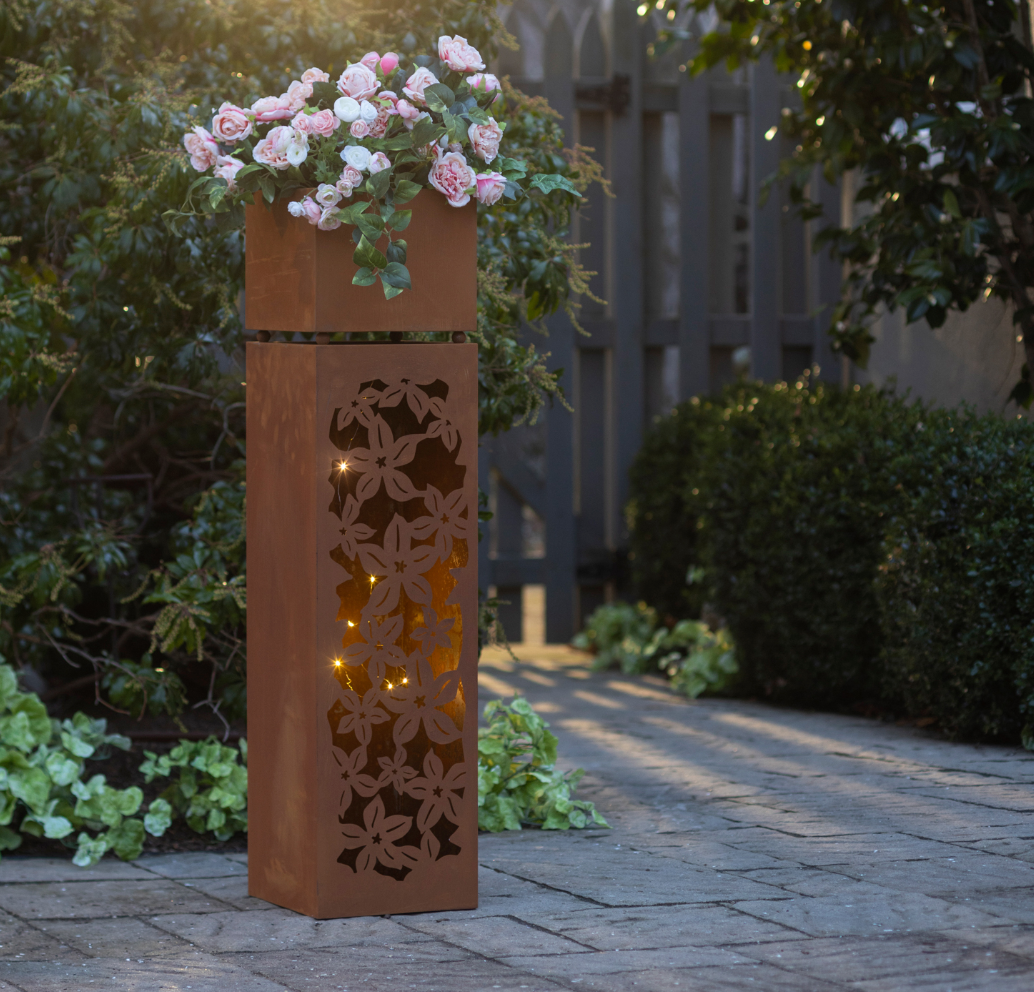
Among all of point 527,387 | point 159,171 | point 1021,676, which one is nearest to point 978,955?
point 1021,676

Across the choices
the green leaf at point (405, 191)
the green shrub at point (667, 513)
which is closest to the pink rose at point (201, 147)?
the green leaf at point (405, 191)

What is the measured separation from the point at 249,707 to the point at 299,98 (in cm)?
157

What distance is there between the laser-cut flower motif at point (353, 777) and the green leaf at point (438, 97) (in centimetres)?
156

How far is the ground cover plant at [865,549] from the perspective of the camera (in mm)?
5020

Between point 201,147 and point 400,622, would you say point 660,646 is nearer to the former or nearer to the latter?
point 400,622

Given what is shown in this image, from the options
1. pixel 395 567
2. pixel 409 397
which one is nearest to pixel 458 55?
pixel 409 397

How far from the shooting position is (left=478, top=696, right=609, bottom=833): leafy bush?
4.51 meters

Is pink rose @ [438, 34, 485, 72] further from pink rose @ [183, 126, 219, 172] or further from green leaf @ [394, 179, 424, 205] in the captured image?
pink rose @ [183, 126, 219, 172]

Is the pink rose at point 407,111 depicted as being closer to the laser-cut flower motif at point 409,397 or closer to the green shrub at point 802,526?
the laser-cut flower motif at point 409,397

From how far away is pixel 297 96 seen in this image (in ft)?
11.5

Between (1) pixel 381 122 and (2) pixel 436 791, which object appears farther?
(2) pixel 436 791

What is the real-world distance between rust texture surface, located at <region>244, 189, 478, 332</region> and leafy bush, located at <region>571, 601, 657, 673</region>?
424 centimetres

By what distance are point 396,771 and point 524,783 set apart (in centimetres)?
102

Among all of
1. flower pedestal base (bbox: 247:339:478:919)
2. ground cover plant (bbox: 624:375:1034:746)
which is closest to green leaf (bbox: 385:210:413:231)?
flower pedestal base (bbox: 247:339:478:919)
